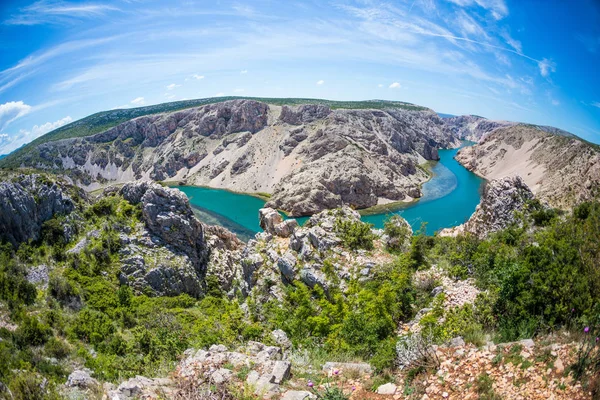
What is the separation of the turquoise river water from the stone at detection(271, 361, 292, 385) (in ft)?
195

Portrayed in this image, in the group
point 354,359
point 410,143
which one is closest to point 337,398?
A: point 354,359

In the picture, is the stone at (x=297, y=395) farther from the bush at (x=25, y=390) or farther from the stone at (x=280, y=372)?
the bush at (x=25, y=390)

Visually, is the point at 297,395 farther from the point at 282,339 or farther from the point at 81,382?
the point at 81,382

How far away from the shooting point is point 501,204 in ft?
96.9

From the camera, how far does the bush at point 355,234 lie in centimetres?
2500

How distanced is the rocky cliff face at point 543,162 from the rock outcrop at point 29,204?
5337 centimetres

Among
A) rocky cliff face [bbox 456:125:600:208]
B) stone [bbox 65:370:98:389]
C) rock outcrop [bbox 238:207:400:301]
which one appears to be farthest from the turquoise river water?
stone [bbox 65:370:98:389]

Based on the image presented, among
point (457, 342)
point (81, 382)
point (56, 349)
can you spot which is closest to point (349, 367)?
point (457, 342)

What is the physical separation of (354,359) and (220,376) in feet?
15.1

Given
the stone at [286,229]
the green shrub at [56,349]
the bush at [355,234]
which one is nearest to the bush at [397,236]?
the bush at [355,234]

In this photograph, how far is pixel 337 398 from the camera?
23.5ft

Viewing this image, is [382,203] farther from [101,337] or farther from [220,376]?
[220,376]

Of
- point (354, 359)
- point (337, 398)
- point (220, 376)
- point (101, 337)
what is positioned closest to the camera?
point (337, 398)

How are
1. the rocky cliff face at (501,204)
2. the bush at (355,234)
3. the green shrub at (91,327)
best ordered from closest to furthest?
1. the green shrub at (91,327)
2. the bush at (355,234)
3. the rocky cliff face at (501,204)
